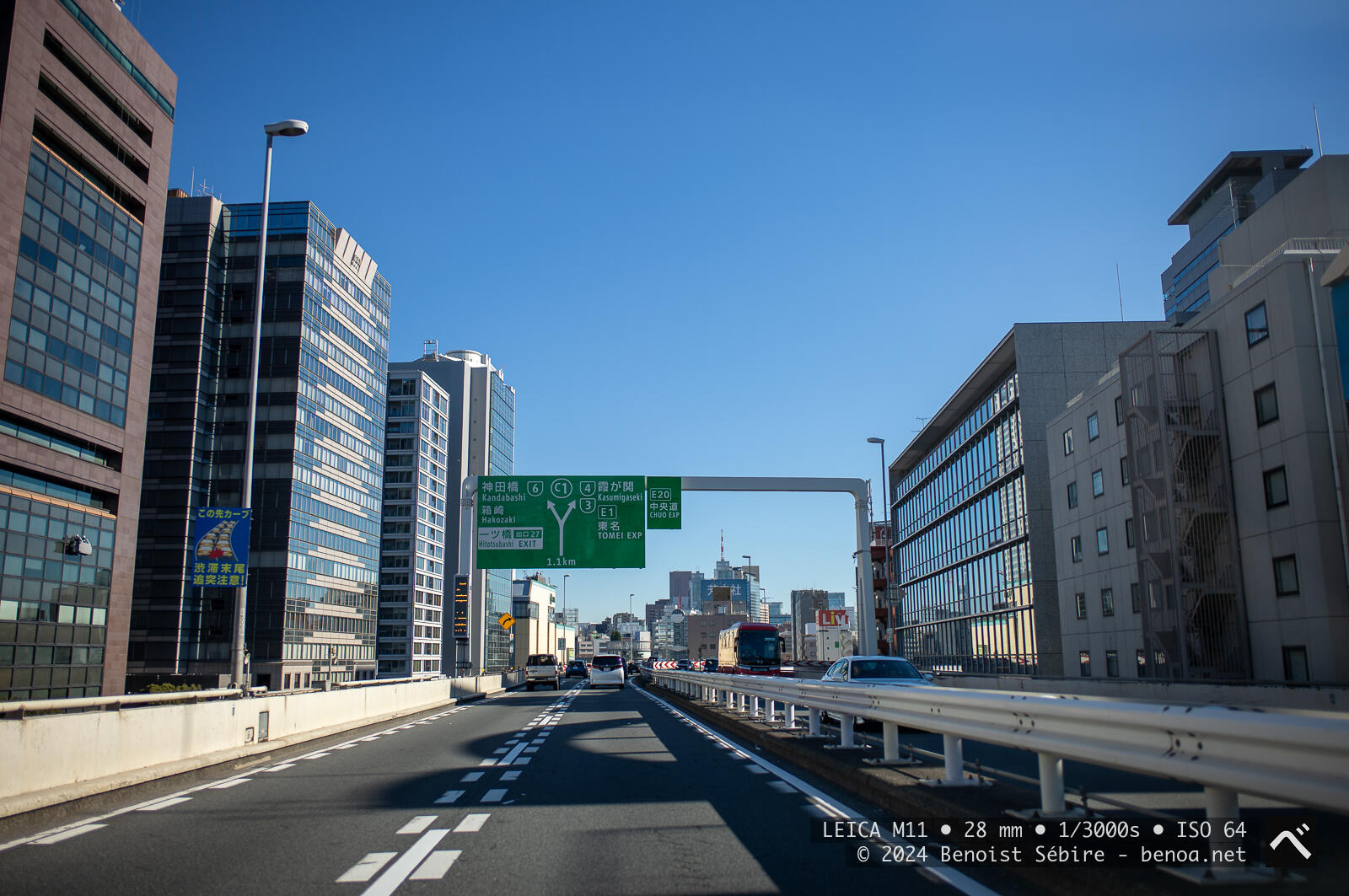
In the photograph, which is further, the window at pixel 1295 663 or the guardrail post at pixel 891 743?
the window at pixel 1295 663

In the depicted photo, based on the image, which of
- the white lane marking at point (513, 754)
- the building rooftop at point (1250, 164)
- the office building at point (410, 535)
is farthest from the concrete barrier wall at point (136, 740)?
the office building at point (410, 535)

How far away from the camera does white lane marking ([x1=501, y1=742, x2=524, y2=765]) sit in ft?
45.4

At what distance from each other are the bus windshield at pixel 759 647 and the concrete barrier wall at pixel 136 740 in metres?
31.8

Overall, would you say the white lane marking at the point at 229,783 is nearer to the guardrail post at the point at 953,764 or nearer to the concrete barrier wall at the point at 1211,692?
the guardrail post at the point at 953,764

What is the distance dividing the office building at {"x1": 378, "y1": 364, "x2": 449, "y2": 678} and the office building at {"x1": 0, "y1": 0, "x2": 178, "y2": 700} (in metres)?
80.3

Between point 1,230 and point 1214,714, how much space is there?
52235mm

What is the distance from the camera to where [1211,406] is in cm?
3016

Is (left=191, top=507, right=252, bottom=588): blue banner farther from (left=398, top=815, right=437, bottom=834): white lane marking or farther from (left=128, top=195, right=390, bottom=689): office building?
(left=128, top=195, right=390, bottom=689): office building

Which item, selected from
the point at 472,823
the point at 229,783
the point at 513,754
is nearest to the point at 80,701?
the point at 229,783

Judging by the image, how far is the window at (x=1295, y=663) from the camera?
26188mm

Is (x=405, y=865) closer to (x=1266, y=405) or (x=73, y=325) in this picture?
(x=1266, y=405)

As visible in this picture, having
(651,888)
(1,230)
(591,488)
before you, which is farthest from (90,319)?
(651,888)

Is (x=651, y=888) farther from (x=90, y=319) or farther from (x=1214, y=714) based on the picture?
(x=90, y=319)

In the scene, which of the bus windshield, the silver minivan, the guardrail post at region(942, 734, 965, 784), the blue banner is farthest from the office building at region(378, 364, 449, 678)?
the guardrail post at region(942, 734, 965, 784)
